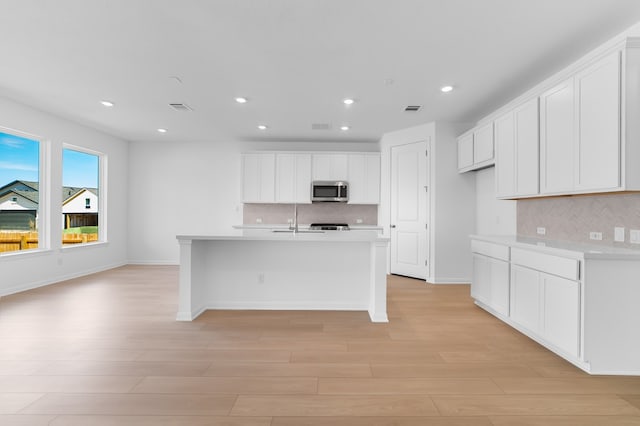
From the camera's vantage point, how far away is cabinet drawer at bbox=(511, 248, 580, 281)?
7.73 ft

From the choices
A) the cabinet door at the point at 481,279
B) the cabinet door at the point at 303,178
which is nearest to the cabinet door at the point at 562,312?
the cabinet door at the point at 481,279

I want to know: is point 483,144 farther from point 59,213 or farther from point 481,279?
point 59,213

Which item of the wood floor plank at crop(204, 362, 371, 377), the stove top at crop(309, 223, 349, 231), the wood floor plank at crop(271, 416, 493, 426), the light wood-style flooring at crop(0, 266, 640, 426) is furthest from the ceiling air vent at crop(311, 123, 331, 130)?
the wood floor plank at crop(271, 416, 493, 426)

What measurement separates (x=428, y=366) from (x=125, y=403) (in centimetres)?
204

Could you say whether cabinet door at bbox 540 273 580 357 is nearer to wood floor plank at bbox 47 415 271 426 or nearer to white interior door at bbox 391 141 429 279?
wood floor plank at bbox 47 415 271 426

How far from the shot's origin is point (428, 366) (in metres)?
2.40

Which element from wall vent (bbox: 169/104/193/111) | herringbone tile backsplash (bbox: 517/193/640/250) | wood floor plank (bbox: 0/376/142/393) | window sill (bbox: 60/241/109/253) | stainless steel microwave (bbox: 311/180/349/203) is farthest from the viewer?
stainless steel microwave (bbox: 311/180/349/203)

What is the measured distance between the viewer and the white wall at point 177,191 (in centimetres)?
681

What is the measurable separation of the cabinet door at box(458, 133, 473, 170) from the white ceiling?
15.2 inches

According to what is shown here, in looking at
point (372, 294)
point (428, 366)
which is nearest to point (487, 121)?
point (372, 294)

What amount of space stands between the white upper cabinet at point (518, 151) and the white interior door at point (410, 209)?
162 cm

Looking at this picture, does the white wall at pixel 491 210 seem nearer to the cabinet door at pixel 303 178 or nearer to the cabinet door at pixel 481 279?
the cabinet door at pixel 481 279

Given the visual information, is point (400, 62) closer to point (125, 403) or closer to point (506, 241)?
point (506, 241)

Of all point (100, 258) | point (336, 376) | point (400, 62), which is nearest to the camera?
point (336, 376)
